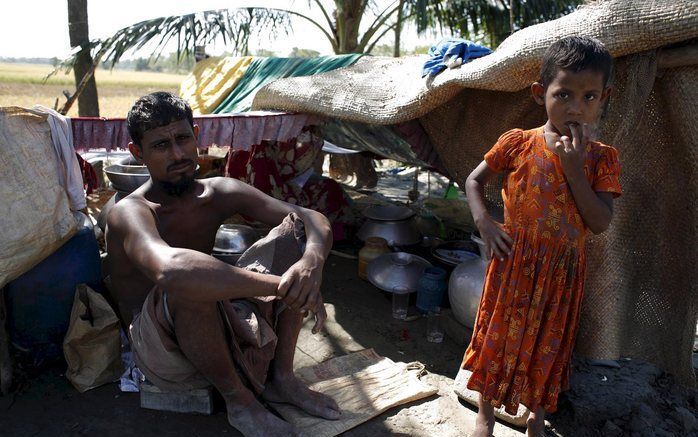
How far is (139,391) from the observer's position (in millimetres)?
2521

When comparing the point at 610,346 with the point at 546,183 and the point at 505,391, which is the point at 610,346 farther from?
the point at 546,183

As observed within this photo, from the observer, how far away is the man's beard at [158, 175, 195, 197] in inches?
93.7

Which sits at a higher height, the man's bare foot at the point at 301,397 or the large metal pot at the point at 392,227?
the large metal pot at the point at 392,227

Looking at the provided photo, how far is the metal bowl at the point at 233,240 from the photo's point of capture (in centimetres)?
345

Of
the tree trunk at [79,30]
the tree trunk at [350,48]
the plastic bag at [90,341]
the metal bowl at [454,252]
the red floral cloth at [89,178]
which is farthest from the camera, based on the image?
the tree trunk at [350,48]

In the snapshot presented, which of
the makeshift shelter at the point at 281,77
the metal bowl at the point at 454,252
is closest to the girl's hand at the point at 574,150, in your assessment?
the makeshift shelter at the point at 281,77

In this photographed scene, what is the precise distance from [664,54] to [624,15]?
245mm

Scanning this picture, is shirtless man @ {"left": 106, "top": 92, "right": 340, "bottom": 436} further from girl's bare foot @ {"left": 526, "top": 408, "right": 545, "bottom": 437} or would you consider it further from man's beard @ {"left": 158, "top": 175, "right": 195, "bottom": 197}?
girl's bare foot @ {"left": 526, "top": 408, "right": 545, "bottom": 437}

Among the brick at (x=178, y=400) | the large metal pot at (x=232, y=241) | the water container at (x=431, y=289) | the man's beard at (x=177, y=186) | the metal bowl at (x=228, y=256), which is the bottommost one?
the brick at (x=178, y=400)

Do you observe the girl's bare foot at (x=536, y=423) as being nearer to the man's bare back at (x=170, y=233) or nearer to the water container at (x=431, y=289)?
the water container at (x=431, y=289)

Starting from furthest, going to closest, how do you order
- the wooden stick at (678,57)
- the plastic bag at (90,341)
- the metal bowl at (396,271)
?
the metal bowl at (396,271)
the plastic bag at (90,341)
the wooden stick at (678,57)

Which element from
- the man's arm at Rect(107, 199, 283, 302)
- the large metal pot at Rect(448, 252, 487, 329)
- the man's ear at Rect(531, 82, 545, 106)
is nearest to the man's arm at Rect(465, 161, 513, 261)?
the man's ear at Rect(531, 82, 545, 106)

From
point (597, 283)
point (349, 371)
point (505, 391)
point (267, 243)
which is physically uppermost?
point (267, 243)

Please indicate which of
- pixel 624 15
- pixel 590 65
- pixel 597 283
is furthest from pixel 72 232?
pixel 624 15
